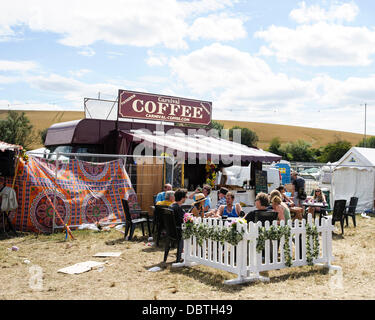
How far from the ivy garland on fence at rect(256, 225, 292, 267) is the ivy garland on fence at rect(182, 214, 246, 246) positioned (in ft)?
1.07

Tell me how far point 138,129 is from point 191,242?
906cm

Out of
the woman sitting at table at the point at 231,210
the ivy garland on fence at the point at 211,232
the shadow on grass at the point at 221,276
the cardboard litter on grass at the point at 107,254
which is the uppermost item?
the woman sitting at table at the point at 231,210

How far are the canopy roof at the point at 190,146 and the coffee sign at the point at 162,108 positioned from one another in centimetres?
78

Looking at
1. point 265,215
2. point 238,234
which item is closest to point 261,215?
point 265,215

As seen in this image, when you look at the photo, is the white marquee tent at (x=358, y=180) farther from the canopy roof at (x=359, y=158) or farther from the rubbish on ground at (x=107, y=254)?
the rubbish on ground at (x=107, y=254)

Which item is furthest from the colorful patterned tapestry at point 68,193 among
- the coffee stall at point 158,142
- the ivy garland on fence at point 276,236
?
the ivy garland on fence at point 276,236

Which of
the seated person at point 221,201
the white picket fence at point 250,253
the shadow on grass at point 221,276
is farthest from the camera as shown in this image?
the seated person at point 221,201

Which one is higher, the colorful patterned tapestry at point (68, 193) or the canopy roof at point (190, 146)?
the canopy roof at point (190, 146)

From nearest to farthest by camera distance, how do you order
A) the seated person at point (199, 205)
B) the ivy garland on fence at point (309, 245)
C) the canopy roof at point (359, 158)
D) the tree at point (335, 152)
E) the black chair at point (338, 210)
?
the ivy garland on fence at point (309, 245), the seated person at point (199, 205), the black chair at point (338, 210), the canopy roof at point (359, 158), the tree at point (335, 152)

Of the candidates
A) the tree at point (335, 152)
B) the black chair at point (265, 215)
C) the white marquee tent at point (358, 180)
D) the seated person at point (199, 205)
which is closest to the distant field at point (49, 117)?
the tree at point (335, 152)

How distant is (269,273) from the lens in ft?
21.2

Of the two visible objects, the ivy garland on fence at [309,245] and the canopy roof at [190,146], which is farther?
the canopy roof at [190,146]

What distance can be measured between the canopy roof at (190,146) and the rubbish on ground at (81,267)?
5850mm

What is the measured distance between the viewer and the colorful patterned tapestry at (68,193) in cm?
982
